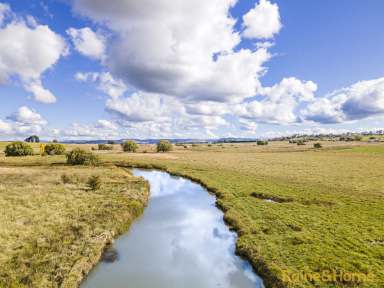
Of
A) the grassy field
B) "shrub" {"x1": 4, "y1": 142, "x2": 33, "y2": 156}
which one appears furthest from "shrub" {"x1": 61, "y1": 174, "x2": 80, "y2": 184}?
"shrub" {"x1": 4, "y1": 142, "x2": 33, "y2": 156}

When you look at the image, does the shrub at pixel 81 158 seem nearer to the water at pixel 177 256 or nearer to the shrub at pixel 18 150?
the shrub at pixel 18 150

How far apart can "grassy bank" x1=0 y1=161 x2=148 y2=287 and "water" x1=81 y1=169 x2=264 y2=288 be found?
1242mm

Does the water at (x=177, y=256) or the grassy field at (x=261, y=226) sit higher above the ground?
the grassy field at (x=261, y=226)

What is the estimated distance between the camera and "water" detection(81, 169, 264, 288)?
49.1 ft

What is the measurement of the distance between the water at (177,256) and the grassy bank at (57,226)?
4.07ft

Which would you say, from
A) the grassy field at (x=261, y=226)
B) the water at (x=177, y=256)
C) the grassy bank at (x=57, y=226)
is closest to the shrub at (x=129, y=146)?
the grassy field at (x=261, y=226)

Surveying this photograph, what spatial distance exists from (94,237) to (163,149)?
315ft

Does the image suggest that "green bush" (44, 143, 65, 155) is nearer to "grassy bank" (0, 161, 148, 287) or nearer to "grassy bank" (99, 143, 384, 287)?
"grassy bank" (0, 161, 148, 287)

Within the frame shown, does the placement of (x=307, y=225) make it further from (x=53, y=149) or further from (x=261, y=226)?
(x=53, y=149)

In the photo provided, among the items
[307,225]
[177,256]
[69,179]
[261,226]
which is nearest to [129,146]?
[69,179]

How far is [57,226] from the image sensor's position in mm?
20875

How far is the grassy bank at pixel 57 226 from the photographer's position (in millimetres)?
14586

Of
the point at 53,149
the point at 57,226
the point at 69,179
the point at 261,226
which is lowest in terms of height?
the point at 261,226

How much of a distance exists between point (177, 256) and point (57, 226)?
996 centimetres
